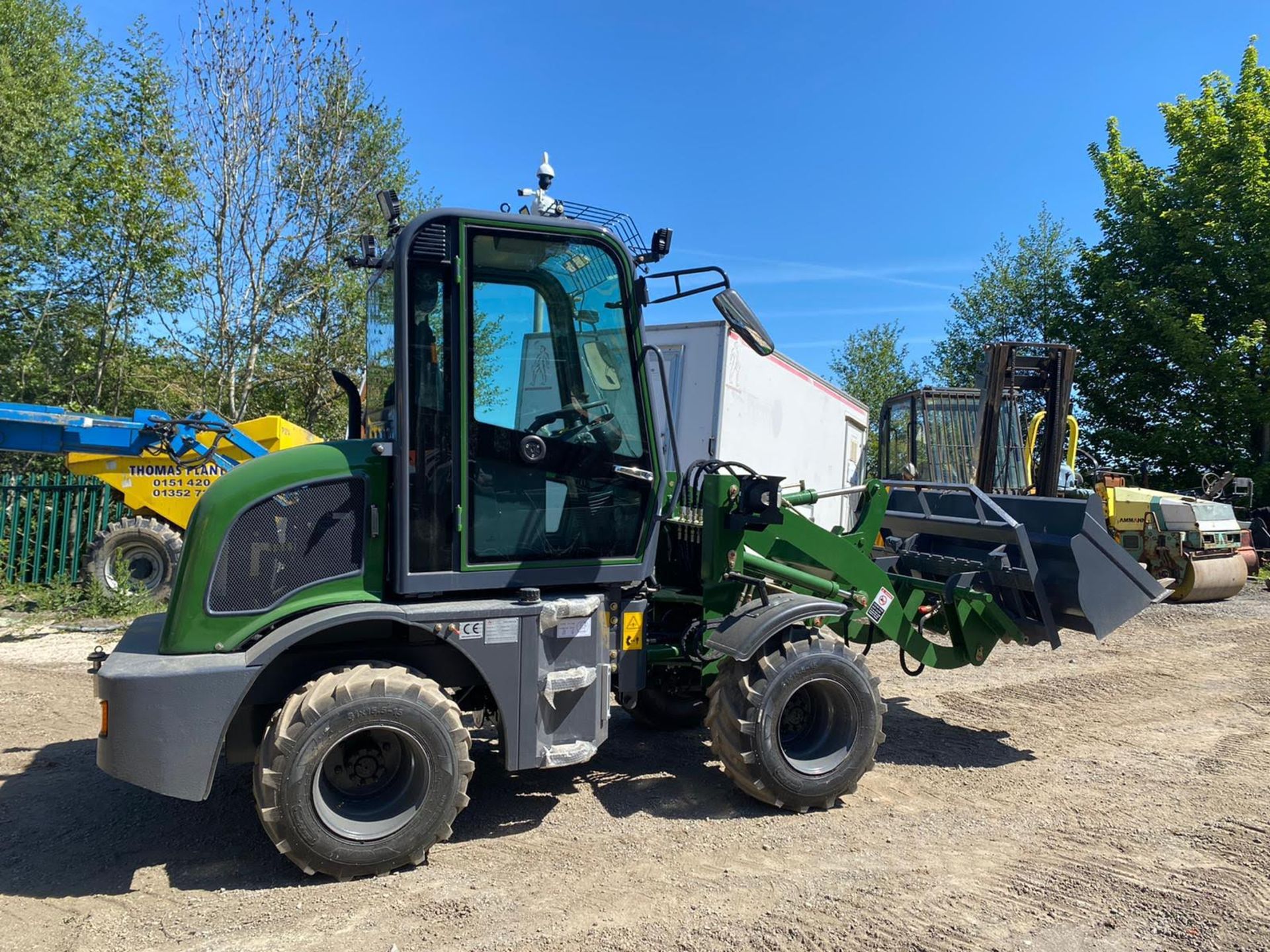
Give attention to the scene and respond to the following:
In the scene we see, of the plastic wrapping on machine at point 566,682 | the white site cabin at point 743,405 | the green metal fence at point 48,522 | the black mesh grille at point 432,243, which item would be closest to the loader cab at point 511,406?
the black mesh grille at point 432,243

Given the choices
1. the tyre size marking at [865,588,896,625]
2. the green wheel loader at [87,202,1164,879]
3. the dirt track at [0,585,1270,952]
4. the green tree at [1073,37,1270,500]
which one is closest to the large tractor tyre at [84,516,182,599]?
the dirt track at [0,585,1270,952]

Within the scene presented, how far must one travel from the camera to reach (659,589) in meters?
5.00

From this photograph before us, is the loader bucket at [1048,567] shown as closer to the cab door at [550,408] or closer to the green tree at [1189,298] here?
the cab door at [550,408]

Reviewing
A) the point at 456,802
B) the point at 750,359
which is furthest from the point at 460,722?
the point at 750,359

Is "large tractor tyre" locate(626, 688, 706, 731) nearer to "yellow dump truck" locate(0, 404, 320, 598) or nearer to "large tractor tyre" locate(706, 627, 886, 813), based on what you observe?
"large tractor tyre" locate(706, 627, 886, 813)

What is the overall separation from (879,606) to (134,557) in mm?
8810

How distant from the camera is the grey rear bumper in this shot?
337cm

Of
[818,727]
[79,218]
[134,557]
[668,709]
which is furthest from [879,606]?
[79,218]

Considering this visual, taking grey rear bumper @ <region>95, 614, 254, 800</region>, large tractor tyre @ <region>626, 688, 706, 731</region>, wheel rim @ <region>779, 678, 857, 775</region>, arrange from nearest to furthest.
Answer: grey rear bumper @ <region>95, 614, 254, 800</region>, wheel rim @ <region>779, 678, 857, 775</region>, large tractor tyre @ <region>626, 688, 706, 731</region>

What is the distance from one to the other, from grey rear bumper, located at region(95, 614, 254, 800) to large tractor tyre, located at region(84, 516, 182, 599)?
729 centimetres

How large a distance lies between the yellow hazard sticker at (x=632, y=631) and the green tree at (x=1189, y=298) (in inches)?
686

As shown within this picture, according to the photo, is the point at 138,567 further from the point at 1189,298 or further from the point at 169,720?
the point at 1189,298

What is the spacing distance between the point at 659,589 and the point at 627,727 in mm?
1358

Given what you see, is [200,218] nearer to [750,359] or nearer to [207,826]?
[750,359]
